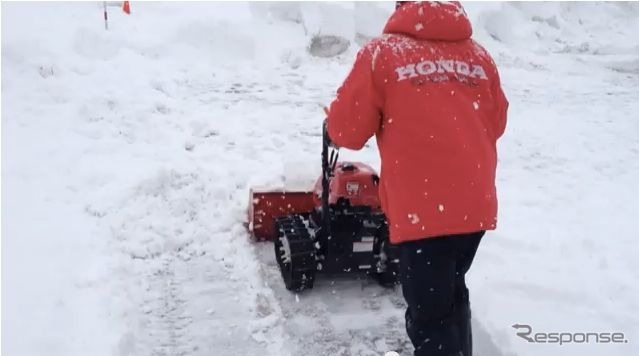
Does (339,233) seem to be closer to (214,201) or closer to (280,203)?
(280,203)

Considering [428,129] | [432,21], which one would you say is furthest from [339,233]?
[432,21]

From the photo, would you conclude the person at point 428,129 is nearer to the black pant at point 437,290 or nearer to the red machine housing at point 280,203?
the black pant at point 437,290

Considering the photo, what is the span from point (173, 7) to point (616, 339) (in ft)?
37.7

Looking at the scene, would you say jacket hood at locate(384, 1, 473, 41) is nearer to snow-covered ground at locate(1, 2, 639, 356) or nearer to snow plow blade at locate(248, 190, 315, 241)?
snow-covered ground at locate(1, 2, 639, 356)

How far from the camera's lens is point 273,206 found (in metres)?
A: 4.83

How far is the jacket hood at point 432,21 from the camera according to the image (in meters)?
2.75

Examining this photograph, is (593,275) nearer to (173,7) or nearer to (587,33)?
(173,7)

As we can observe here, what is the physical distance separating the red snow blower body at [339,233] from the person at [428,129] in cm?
102

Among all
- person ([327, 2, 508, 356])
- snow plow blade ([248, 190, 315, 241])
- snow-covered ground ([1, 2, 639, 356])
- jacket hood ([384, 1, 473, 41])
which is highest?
jacket hood ([384, 1, 473, 41])

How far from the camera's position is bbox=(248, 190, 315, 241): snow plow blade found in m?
4.80

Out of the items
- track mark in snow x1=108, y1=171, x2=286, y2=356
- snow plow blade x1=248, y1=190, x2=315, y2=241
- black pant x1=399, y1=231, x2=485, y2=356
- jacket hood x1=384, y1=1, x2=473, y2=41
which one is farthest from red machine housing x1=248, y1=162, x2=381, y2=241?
jacket hood x1=384, y1=1, x2=473, y2=41

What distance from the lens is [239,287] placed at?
4375 mm

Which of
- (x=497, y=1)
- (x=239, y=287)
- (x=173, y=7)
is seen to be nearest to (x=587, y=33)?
(x=497, y=1)

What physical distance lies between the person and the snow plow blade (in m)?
1.94
